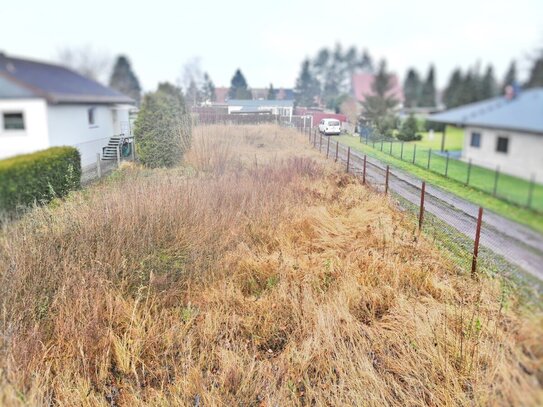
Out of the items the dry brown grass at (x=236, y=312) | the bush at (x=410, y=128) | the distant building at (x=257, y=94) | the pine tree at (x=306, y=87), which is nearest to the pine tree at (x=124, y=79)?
the dry brown grass at (x=236, y=312)

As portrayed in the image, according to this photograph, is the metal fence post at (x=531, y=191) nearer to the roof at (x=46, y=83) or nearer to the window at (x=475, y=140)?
the window at (x=475, y=140)

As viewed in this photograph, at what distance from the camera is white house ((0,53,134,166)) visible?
1.74m

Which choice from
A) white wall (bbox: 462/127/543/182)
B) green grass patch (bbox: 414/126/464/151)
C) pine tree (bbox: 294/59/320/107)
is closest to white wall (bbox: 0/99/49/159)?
green grass patch (bbox: 414/126/464/151)

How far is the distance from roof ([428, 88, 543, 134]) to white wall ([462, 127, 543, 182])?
2 centimetres

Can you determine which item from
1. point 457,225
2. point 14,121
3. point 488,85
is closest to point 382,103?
point 488,85

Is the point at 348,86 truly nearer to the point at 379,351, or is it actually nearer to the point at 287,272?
the point at 379,351

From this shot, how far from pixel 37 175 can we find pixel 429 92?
244cm

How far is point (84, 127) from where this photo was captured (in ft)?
7.47

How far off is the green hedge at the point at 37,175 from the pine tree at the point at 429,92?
1.83 meters

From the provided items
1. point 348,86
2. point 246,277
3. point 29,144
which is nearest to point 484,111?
point 348,86

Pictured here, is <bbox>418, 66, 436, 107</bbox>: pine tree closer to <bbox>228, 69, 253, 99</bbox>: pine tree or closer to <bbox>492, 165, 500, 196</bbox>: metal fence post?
<bbox>492, 165, 500, 196</bbox>: metal fence post

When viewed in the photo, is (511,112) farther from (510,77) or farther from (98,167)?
(98,167)

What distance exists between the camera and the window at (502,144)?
34.2 inches

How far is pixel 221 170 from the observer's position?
20.8 ft
